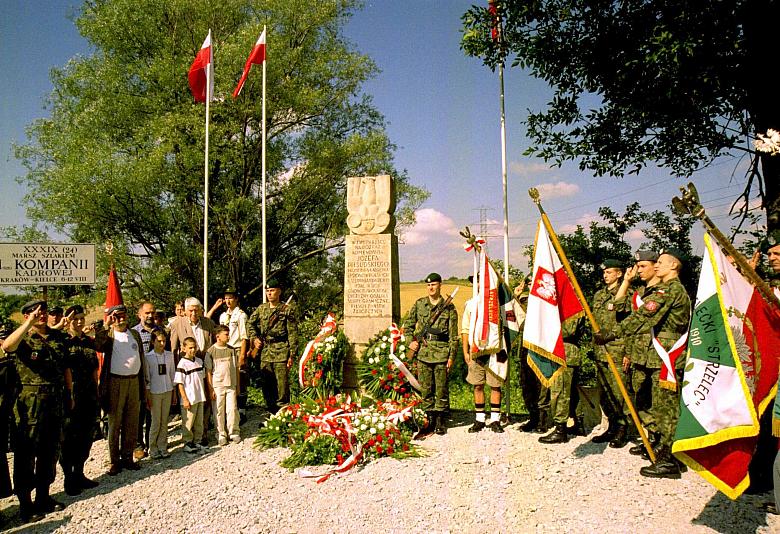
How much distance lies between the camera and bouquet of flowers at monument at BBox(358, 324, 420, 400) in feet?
23.8

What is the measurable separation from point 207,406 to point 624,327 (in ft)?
16.8

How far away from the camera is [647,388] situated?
18.3 feet

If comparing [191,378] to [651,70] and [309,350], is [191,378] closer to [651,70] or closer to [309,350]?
[309,350]

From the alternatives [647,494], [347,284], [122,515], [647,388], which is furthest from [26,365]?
[647,388]

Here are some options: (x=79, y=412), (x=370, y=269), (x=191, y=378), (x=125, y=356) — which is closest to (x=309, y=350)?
(x=370, y=269)

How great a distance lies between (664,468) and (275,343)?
509 cm

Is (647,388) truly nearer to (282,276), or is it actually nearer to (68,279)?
(68,279)

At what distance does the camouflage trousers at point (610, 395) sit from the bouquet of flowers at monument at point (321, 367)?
11.5ft

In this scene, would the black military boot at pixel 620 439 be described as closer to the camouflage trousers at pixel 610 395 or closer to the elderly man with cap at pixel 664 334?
the camouflage trousers at pixel 610 395

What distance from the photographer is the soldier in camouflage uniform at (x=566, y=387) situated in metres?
6.23

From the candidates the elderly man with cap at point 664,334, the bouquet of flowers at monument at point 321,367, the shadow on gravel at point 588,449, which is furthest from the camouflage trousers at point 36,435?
the elderly man with cap at point 664,334

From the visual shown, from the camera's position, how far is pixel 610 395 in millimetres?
6312

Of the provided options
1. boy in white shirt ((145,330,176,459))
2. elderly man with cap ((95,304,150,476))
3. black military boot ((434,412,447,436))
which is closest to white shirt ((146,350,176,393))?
boy in white shirt ((145,330,176,459))

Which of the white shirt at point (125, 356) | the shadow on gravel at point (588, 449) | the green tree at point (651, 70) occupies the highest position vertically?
the green tree at point (651, 70)
